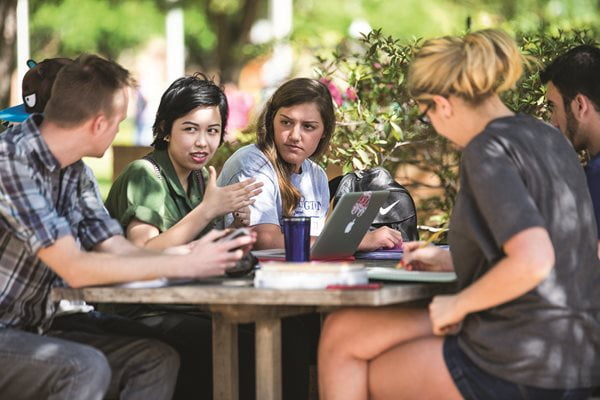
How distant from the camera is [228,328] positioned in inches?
151

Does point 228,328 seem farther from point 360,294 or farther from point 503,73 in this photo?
point 503,73

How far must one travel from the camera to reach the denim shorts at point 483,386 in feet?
11.0

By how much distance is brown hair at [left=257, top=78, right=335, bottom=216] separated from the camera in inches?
206

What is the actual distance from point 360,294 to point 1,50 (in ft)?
23.2

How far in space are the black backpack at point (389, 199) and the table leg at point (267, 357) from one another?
67.3 inches

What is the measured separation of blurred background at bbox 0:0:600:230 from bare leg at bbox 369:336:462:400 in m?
3.57

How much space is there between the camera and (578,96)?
4.48 m

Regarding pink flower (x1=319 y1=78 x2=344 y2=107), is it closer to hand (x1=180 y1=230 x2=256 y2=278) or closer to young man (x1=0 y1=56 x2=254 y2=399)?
young man (x1=0 y1=56 x2=254 y2=399)

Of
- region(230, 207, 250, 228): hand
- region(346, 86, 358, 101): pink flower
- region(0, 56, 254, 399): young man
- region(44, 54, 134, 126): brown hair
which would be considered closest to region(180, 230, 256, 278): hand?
region(0, 56, 254, 399): young man

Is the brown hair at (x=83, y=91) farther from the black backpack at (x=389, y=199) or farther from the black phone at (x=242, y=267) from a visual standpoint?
the black backpack at (x=389, y=199)

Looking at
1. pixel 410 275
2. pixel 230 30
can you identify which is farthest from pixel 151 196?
pixel 230 30

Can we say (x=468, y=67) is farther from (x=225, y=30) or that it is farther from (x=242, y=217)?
(x=225, y=30)

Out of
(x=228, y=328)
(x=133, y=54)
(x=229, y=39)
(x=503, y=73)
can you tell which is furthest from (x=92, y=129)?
(x=133, y=54)

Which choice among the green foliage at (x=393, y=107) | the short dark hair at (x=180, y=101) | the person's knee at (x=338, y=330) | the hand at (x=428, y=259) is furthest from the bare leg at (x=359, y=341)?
the green foliage at (x=393, y=107)
